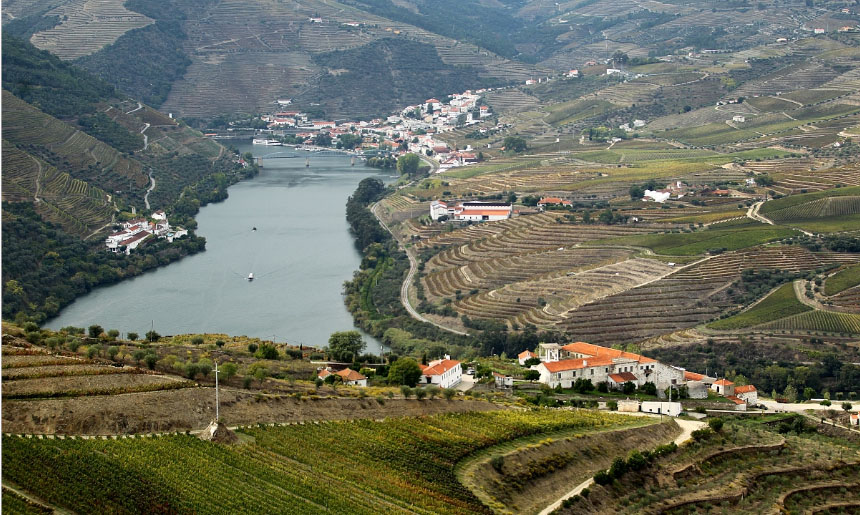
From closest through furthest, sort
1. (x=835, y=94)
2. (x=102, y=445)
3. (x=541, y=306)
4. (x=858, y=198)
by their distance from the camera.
Answer: (x=102, y=445) < (x=541, y=306) < (x=858, y=198) < (x=835, y=94)

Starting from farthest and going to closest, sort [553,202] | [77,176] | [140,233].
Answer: [77,176], [553,202], [140,233]

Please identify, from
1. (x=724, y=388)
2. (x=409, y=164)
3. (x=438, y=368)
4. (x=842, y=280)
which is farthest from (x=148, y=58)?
(x=724, y=388)

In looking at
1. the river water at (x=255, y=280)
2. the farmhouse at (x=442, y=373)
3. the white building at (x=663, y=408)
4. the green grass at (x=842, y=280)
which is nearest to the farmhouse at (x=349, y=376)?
the farmhouse at (x=442, y=373)

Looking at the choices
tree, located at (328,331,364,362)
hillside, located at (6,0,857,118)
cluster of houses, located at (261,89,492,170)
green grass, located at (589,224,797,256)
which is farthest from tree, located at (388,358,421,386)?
hillside, located at (6,0,857,118)

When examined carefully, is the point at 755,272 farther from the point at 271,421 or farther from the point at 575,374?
the point at 271,421

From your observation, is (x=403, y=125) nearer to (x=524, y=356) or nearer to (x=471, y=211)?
(x=471, y=211)

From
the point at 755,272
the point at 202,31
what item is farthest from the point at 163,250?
the point at 202,31

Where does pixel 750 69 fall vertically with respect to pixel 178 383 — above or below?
above

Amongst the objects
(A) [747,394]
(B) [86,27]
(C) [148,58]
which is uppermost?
(B) [86,27]
